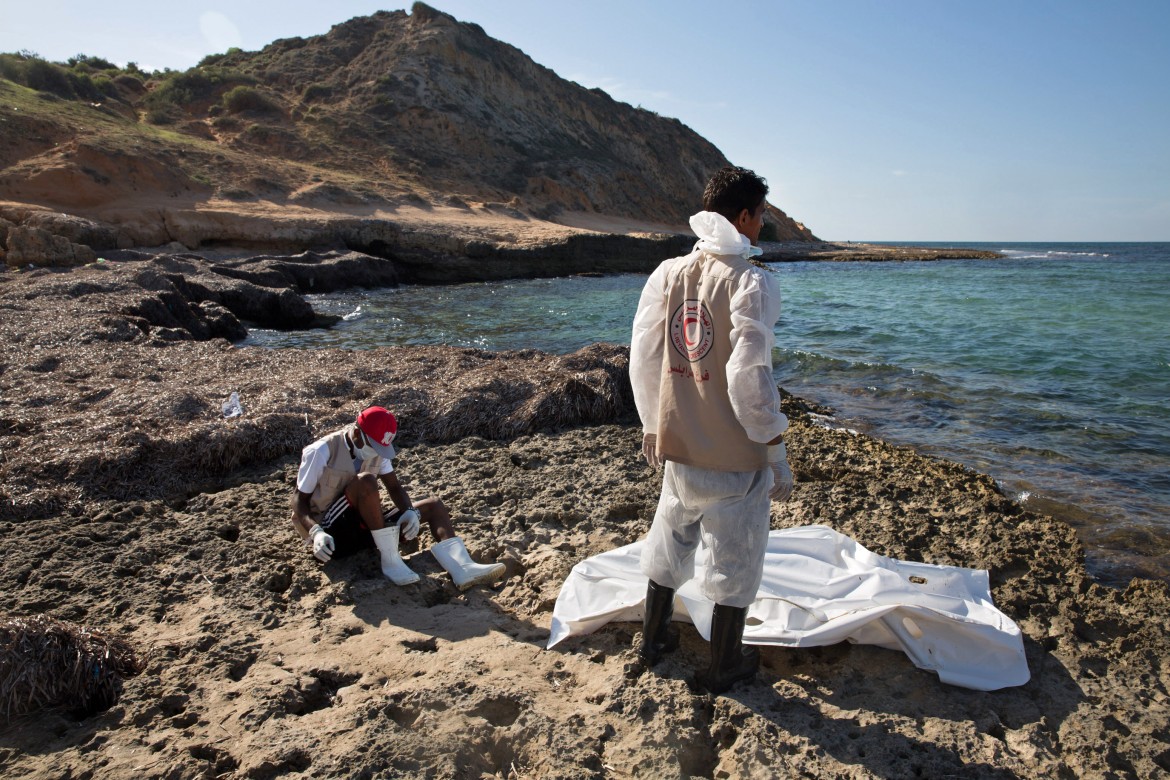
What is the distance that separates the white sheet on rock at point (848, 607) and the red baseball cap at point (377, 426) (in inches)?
48.2

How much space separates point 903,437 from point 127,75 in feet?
136

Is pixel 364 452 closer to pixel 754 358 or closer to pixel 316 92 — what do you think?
pixel 754 358

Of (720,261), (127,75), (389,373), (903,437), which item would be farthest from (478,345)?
(127,75)

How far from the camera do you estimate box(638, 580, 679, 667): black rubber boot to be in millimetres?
2795

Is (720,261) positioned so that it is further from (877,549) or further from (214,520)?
(214,520)

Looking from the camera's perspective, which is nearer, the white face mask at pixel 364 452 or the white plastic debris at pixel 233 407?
the white face mask at pixel 364 452

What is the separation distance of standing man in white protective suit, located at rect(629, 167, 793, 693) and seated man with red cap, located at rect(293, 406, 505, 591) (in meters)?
1.34

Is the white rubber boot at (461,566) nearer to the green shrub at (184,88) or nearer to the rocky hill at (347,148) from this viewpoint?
the rocky hill at (347,148)

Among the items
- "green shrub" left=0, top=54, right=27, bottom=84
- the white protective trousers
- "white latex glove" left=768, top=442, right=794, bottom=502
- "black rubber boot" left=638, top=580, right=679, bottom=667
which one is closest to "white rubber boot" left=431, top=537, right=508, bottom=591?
"black rubber boot" left=638, top=580, right=679, bottom=667

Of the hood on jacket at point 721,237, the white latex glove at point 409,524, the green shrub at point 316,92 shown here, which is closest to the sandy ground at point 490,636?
the white latex glove at point 409,524

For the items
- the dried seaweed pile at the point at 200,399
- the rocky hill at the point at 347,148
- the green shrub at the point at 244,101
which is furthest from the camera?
the green shrub at the point at 244,101

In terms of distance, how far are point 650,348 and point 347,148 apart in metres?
35.7

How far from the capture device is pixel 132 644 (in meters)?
2.90

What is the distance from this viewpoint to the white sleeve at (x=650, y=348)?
2.67m
